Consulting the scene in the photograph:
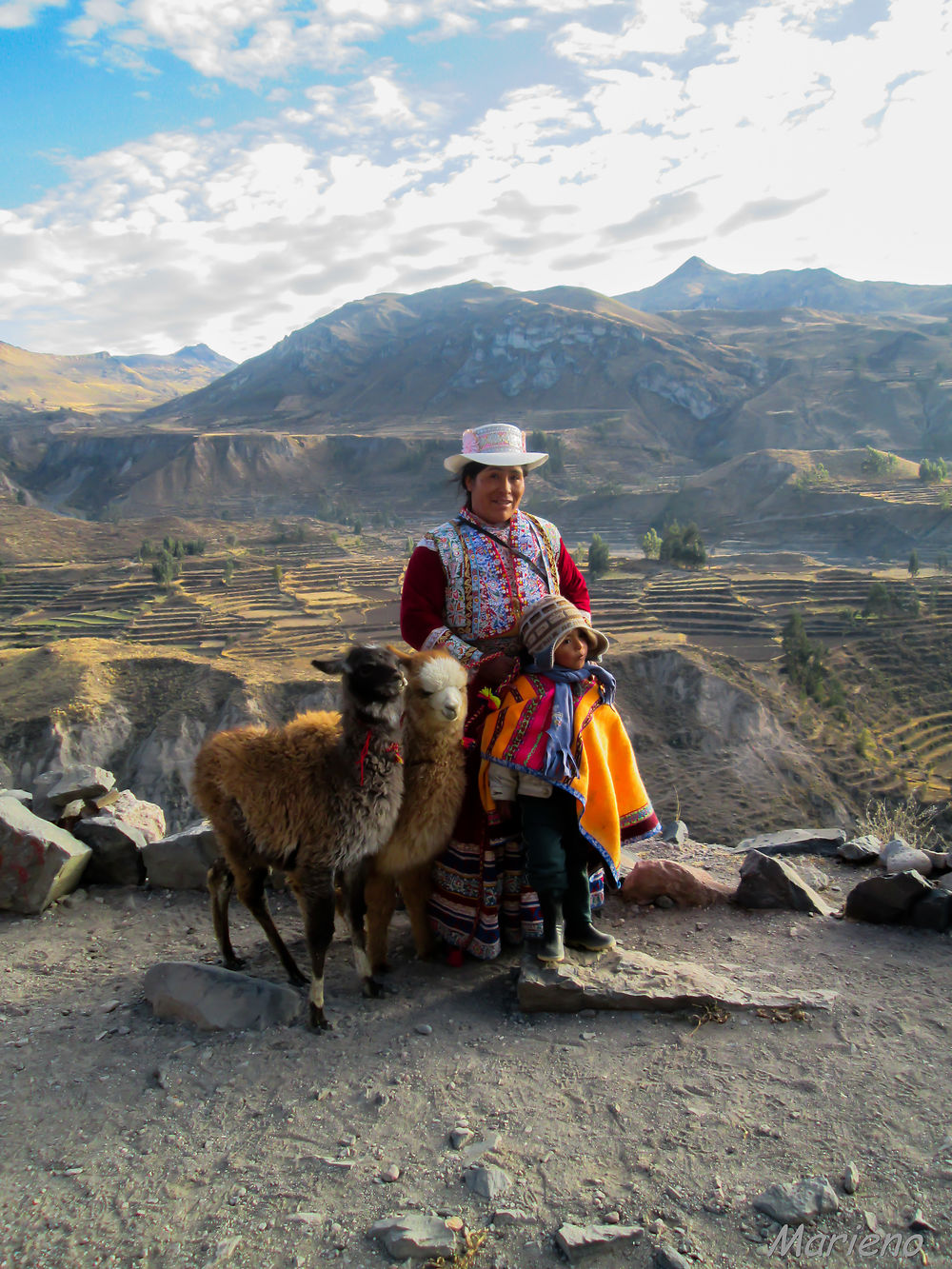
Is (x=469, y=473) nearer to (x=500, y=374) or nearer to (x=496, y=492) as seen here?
(x=496, y=492)

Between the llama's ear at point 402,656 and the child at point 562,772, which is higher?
the llama's ear at point 402,656

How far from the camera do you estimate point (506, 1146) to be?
8.84 feet

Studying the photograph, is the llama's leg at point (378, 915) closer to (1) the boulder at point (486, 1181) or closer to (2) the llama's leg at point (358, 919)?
(2) the llama's leg at point (358, 919)

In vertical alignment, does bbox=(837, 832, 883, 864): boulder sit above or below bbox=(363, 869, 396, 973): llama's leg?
below

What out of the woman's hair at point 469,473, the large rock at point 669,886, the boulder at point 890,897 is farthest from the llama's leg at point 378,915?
the boulder at point 890,897

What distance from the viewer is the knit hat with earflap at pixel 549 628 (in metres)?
3.68

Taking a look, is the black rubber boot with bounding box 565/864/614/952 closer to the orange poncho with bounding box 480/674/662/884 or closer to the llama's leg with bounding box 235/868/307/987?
the orange poncho with bounding box 480/674/662/884

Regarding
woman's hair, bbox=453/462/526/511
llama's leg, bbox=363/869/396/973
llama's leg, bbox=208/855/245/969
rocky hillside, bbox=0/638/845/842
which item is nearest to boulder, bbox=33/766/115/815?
llama's leg, bbox=208/855/245/969

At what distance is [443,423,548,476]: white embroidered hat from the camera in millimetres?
3975

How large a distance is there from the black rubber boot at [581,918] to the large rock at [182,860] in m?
2.59

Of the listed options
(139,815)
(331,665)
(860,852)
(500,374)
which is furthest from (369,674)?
(500,374)

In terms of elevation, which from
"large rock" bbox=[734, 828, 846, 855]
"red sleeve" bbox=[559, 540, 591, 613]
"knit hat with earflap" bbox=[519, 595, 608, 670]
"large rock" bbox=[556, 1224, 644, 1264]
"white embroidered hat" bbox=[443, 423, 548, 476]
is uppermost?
"white embroidered hat" bbox=[443, 423, 548, 476]

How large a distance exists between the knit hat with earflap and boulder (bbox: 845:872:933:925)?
7.52 ft

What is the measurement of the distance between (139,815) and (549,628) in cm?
425
